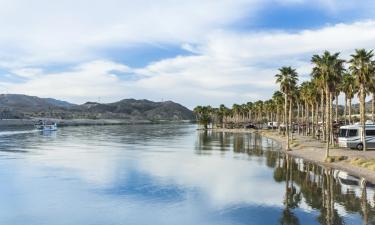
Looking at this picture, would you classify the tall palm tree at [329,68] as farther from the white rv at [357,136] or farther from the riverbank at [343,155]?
the white rv at [357,136]

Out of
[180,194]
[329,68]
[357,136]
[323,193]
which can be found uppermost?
[329,68]

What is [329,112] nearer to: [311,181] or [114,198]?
[311,181]

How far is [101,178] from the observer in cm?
4947

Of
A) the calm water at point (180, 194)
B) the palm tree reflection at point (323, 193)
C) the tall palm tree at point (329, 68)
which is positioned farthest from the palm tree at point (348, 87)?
the palm tree reflection at point (323, 193)

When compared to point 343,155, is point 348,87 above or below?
above

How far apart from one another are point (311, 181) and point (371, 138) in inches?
1039

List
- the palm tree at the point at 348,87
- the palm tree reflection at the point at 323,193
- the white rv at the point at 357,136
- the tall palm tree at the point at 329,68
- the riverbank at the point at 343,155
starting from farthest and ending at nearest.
→ the palm tree at the point at 348,87 → the white rv at the point at 357,136 → the tall palm tree at the point at 329,68 → the riverbank at the point at 343,155 → the palm tree reflection at the point at 323,193

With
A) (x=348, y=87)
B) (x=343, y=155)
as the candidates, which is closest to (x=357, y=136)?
(x=343, y=155)

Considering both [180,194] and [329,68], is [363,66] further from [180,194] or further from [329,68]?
[180,194]

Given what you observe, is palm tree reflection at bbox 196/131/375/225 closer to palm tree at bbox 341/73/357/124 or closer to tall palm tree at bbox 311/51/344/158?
tall palm tree at bbox 311/51/344/158

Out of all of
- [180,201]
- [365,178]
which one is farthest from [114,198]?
[365,178]

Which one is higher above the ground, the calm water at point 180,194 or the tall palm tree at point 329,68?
the tall palm tree at point 329,68

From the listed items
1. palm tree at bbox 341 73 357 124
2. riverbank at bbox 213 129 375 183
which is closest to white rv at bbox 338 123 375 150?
riverbank at bbox 213 129 375 183

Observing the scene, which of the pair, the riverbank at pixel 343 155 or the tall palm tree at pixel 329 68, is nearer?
the riverbank at pixel 343 155
